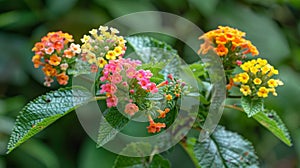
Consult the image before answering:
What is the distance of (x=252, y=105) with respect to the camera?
460mm

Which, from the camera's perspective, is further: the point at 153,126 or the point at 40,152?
the point at 40,152

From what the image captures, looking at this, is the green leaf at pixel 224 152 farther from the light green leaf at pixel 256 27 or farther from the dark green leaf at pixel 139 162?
the light green leaf at pixel 256 27

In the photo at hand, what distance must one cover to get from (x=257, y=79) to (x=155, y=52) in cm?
16

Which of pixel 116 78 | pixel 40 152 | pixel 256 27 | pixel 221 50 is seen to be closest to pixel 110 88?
pixel 116 78

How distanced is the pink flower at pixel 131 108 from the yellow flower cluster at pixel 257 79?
4.6 inches

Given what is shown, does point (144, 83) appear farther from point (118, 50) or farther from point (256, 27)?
point (256, 27)

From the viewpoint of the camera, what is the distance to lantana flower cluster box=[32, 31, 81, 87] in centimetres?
46

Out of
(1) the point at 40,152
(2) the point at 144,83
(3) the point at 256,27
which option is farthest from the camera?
(3) the point at 256,27

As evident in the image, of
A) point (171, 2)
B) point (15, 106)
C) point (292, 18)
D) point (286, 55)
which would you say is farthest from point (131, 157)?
point (292, 18)

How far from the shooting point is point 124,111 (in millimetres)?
413

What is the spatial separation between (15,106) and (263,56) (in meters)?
0.59

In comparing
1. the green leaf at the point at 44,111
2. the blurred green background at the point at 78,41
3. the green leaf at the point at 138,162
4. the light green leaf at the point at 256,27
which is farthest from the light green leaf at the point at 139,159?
the light green leaf at the point at 256,27

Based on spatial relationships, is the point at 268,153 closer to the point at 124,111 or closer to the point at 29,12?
the point at 29,12

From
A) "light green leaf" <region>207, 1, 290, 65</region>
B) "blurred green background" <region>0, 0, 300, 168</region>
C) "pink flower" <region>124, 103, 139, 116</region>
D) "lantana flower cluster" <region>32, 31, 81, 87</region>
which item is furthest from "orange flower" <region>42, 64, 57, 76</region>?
"light green leaf" <region>207, 1, 290, 65</region>
